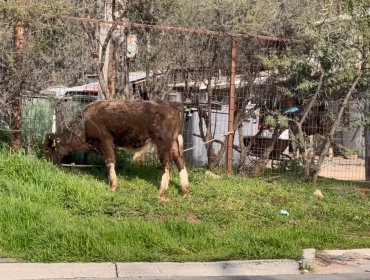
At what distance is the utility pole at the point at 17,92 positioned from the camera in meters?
9.80

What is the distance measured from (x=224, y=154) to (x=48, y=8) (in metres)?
4.50

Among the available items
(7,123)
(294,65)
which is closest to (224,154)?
(294,65)

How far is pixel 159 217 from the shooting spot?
8727 mm

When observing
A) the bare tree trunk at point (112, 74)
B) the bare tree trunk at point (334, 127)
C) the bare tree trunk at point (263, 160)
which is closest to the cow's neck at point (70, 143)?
the bare tree trunk at point (112, 74)

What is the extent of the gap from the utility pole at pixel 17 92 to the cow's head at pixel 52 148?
0.46 meters

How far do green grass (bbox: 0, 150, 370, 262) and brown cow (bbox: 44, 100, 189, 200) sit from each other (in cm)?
47

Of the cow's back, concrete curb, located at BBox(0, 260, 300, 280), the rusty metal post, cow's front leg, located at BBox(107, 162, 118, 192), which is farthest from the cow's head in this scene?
concrete curb, located at BBox(0, 260, 300, 280)

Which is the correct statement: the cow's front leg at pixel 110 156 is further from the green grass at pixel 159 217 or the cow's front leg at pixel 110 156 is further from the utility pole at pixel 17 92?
the utility pole at pixel 17 92

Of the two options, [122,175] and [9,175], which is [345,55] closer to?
[122,175]

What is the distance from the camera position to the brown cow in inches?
386

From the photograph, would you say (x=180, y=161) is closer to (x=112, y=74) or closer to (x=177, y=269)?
(x=112, y=74)

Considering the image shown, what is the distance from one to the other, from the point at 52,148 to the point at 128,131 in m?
1.55

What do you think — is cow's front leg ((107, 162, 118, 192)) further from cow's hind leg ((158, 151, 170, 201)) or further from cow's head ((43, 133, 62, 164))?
cow's head ((43, 133, 62, 164))

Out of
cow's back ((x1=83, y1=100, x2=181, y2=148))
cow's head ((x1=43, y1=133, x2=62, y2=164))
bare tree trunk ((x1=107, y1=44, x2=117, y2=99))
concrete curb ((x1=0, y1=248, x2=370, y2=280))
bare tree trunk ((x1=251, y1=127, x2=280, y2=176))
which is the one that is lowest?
concrete curb ((x1=0, y1=248, x2=370, y2=280))
